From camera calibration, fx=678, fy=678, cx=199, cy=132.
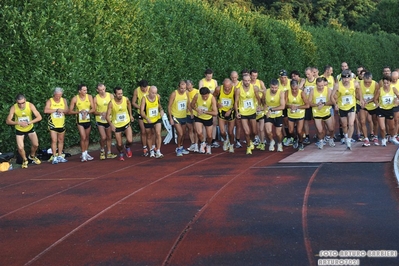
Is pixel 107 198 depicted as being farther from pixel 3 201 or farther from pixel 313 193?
pixel 313 193

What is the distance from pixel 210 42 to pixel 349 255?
1980 centimetres

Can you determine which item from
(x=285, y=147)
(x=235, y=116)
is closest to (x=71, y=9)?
(x=235, y=116)

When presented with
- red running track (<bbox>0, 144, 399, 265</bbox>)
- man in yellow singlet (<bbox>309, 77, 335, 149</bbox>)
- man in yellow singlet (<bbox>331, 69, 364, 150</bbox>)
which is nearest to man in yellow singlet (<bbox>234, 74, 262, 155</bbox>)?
man in yellow singlet (<bbox>309, 77, 335, 149</bbox>)

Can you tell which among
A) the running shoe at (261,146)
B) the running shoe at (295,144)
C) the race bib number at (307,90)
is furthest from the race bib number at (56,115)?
the race bib number at (307,90)

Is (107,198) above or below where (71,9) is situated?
below

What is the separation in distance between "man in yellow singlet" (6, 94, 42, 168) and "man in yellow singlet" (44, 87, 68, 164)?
423mm

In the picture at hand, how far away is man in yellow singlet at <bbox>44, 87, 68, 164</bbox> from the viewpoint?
15953 millimetres

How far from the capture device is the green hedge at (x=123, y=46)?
53.9 feet

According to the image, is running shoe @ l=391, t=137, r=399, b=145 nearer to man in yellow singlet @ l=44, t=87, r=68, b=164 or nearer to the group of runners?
the group of runners

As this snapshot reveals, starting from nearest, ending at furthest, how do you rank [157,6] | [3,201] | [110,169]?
[3,201] < [110,169] < [157,6]

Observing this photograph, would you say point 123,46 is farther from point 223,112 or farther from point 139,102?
point 223,112

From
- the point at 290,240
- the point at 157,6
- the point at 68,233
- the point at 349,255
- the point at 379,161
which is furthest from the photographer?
the point at 157,6

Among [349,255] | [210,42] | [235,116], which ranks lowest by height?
[349,255]

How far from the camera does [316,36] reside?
132 feet
